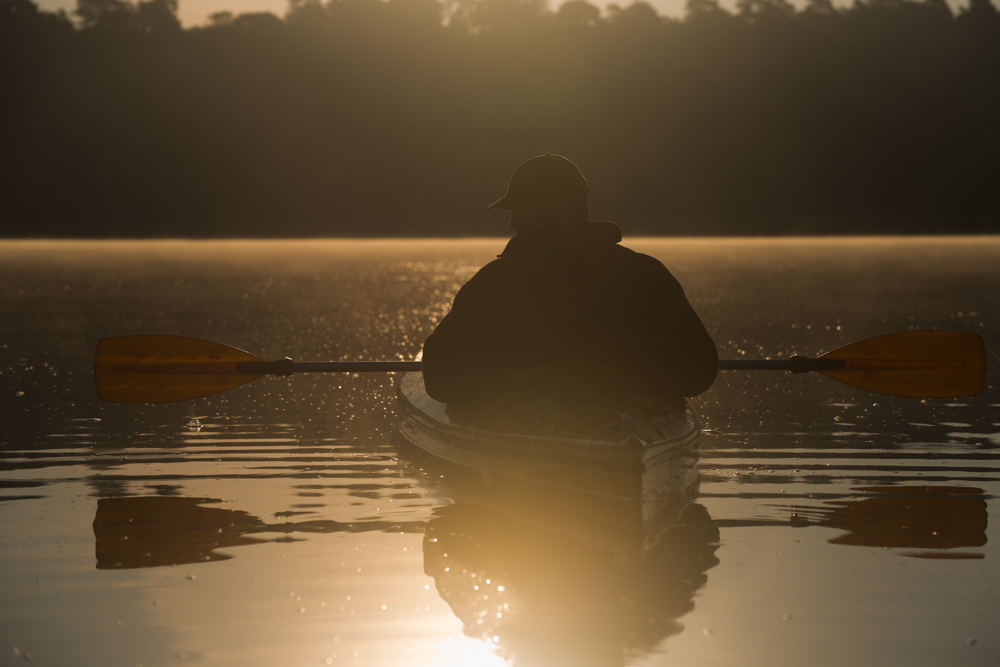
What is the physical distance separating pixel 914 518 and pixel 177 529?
4461mm

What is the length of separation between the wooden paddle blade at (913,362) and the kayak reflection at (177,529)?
4128mm

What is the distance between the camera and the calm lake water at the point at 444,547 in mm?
4770

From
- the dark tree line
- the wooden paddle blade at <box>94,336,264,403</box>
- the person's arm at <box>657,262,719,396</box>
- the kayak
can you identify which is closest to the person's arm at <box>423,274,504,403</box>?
the kayak

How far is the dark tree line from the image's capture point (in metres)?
145

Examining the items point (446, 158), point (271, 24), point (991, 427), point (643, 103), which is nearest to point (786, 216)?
point (643, 103)

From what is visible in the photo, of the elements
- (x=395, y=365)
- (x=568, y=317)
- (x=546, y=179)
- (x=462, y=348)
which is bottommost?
(x=395, y=365)

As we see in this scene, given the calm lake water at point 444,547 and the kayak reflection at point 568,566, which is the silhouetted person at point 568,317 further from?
the calm lake water at point 444,547

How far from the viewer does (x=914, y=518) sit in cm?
695

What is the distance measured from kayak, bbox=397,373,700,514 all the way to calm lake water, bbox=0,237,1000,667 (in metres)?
0.28

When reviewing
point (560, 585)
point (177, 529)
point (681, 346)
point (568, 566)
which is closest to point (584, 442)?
point (568, 566)

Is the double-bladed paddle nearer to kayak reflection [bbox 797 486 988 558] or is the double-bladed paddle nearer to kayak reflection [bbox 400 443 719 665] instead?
kayak reflection [bbox 797 486 988 558]

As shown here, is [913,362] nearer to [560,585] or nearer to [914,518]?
[914,518]

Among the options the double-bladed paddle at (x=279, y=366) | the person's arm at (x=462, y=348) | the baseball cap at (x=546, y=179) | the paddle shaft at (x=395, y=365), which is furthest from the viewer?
the double-bladed paddle at (x=279, y=366)

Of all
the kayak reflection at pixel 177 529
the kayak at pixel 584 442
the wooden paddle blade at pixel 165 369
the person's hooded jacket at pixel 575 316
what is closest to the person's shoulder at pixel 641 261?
the person's hooded jacket at pixel 575 316
